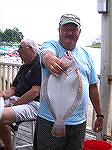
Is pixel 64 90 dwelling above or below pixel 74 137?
above

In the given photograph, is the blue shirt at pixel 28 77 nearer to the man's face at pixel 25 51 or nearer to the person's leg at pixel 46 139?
the man's face at pixel 25 51

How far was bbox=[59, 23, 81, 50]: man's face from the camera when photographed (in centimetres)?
167

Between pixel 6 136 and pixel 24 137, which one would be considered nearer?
pixel 6 136

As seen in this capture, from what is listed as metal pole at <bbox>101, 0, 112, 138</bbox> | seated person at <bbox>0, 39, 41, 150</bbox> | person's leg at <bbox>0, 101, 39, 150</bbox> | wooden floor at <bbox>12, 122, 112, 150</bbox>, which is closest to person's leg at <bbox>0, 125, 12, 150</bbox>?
seated person at <bbox>0, 39, 41, 150</bbox>

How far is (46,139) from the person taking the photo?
5.48 feet

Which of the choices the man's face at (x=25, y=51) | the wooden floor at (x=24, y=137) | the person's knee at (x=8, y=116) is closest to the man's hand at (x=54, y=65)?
the person's knee at (x=8, y=116)

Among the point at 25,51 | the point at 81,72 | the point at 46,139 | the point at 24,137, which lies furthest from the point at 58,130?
the point at 24,137

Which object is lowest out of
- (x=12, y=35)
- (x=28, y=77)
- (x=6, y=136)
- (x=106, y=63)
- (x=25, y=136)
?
(x=25, y=136)

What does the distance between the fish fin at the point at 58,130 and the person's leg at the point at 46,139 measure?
0.03 meters

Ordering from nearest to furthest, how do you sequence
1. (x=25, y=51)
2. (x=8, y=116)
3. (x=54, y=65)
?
(x=54, y=65) → (x=8, y=116) → (x=25, y=51)

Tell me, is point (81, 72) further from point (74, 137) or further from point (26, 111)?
point (26, 111)

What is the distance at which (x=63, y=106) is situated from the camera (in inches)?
63.4

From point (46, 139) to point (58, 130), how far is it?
12 cm

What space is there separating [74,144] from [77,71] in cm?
45
